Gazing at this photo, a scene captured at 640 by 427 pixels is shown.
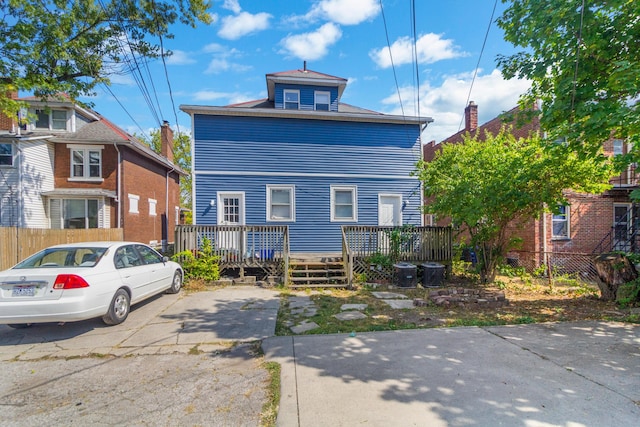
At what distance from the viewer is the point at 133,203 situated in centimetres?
1705

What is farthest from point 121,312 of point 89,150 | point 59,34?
point 89,150

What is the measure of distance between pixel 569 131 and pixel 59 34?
14446 mm

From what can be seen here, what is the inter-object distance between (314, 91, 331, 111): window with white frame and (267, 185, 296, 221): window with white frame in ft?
12.5

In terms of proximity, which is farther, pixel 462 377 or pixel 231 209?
pixel 231 209

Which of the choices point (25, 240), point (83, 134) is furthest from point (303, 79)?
point (83, 134)

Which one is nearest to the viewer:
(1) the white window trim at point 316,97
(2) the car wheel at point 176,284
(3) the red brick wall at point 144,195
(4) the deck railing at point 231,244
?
(2) the car wheel at point 176,284

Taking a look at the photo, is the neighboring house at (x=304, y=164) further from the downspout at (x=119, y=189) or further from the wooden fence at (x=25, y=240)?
the downspout at (x=119, y=189)

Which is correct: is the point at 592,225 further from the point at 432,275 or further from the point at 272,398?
the point at 272,398

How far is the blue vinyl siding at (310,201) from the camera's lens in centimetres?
1198

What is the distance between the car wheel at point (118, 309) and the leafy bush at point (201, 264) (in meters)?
3.45

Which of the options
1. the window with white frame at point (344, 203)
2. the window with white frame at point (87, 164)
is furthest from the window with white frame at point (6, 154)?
the window with white frame at point (344, 203)

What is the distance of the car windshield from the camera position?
17.3 feet

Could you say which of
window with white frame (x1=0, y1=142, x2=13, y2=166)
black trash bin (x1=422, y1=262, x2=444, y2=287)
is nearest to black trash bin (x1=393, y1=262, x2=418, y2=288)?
black trash bin (x1=422, y1=262, x2=444, y2=287)

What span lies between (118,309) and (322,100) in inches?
432
